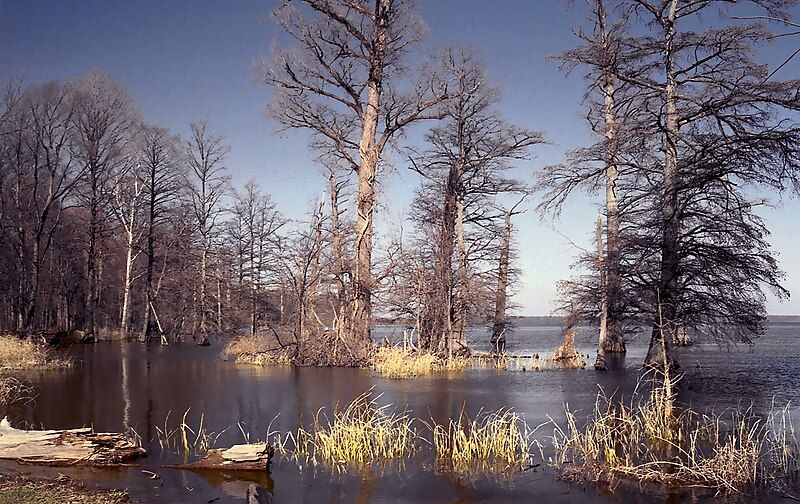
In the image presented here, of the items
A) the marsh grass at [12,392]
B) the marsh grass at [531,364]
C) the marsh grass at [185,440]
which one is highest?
the marsh grass at [531,364]

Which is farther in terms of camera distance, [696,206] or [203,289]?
[203,289]

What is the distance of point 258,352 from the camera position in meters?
22.9

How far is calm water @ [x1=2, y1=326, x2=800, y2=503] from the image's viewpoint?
7.50 meters

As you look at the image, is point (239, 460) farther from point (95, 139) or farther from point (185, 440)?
point (95, 139)

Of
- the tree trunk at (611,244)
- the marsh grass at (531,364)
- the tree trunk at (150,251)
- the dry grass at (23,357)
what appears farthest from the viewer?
the tree trunk at (150,251)

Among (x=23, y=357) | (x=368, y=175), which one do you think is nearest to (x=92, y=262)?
(x=23, y=357)

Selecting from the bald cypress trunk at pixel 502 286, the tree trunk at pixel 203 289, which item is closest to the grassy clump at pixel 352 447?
the bald cypress trunk at pixel 502 286

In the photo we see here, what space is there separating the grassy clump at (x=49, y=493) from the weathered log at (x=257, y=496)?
1.31 m

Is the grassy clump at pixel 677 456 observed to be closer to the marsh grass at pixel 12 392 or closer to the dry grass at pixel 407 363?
the dry grass at pixel 407 363

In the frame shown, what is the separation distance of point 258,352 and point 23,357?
6927mm

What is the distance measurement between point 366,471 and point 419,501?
130cm

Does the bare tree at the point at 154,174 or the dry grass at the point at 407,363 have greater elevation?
the bare tree at the point at 154,174

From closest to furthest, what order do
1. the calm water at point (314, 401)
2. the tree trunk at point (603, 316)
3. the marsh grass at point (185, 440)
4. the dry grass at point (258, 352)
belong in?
the calm water at point (314, 401)
the marsh grass at point (185, 440)
the tree trunk at point (603, 316)
the dry grass at point (258, 352)

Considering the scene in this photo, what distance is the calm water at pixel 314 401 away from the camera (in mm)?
7500
